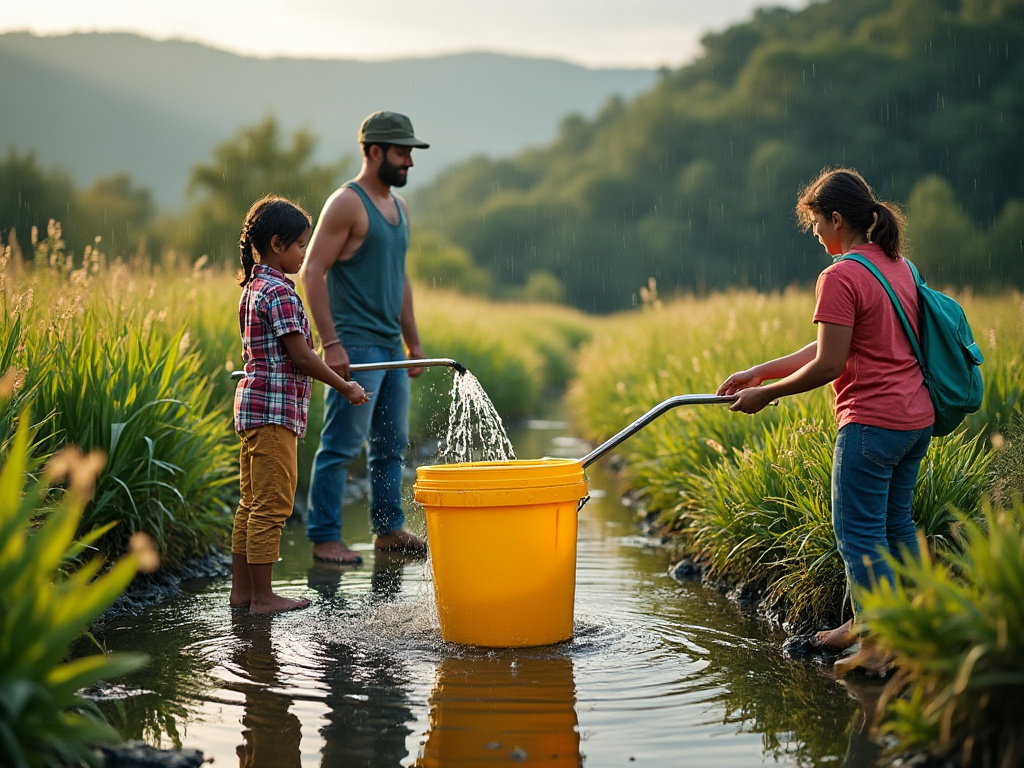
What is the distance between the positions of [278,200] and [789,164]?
5322 centimetres

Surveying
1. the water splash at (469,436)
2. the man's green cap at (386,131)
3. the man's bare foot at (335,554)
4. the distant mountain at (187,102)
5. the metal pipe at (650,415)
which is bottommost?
the man's bare foot at (335,554)

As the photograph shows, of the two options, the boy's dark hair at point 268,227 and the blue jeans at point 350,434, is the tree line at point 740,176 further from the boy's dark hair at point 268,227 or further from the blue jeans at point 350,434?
the boy's dark hair at point 268,227

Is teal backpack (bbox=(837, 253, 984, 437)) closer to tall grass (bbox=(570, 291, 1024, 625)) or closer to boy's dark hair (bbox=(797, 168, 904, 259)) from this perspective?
boy's dark hair (bbox=(797, 168, 904, 259))

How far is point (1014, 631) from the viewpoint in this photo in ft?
8.15

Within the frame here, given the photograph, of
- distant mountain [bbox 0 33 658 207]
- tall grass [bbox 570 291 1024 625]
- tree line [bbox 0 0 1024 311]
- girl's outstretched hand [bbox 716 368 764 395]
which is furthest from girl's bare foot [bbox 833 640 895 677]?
distant mountain [bbox 0 33 658 207]

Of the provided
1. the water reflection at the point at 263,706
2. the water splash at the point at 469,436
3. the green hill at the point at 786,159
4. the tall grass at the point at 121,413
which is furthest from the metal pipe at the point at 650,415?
the green hill at the point at 786,159

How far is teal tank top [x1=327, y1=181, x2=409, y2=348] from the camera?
20.4 ft

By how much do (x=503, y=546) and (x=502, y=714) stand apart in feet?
2.48

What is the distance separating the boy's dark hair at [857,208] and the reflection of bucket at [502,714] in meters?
1.95

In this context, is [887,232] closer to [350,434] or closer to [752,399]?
[752,399]

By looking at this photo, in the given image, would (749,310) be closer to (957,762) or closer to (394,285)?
(394,285)

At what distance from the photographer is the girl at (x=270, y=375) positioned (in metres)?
4.85

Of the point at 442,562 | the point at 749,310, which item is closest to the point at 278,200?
the point at 442,562

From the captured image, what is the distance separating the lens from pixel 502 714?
3584 mm
